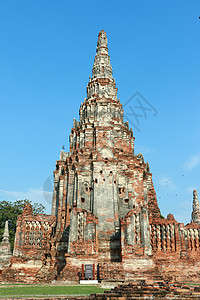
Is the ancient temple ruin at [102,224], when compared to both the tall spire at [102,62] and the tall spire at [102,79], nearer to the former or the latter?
the tall spire at [102,79]

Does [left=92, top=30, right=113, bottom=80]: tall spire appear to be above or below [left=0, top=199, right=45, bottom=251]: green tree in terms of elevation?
above

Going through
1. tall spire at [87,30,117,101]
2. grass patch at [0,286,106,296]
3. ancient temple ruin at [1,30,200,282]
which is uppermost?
tall spire at [87,30,117,101]

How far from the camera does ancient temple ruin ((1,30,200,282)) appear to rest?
18234mm

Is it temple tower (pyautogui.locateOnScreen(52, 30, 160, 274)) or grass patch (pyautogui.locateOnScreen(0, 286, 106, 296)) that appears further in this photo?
temple tower (pyautogui.locateOnScreen(52, 30, 160, 274))

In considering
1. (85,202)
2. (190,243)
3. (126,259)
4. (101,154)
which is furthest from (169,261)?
(101,154)

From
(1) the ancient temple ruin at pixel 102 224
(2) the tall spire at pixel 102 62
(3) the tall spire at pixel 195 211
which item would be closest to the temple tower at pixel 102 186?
(1) the ancient temple ruin at pixel 102 224

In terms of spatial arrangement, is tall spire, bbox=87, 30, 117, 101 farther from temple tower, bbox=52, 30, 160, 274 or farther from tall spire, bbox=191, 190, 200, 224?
tall spire, bbox=191, 190, 200, 224

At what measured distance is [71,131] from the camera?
1200 inches

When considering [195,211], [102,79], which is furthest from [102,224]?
[195,211]

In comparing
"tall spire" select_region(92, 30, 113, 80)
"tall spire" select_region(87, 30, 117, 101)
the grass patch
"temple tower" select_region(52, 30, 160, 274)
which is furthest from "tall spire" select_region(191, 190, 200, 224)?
the grass patch

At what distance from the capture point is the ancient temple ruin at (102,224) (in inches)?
718

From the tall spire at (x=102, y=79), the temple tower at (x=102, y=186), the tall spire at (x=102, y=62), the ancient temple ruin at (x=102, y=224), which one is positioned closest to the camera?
the ancient temple ruin at (x=102, y=224)

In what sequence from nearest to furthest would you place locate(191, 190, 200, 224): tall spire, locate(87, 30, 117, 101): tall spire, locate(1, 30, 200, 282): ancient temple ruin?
locate(1, 30, 200, 282): ancient temple ruin
locate(87, 30, 117, 101): tall spire
locate(191, 190, 200, 224): tall spire

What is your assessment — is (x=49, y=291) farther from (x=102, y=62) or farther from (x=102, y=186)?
(x=102, y=62)
